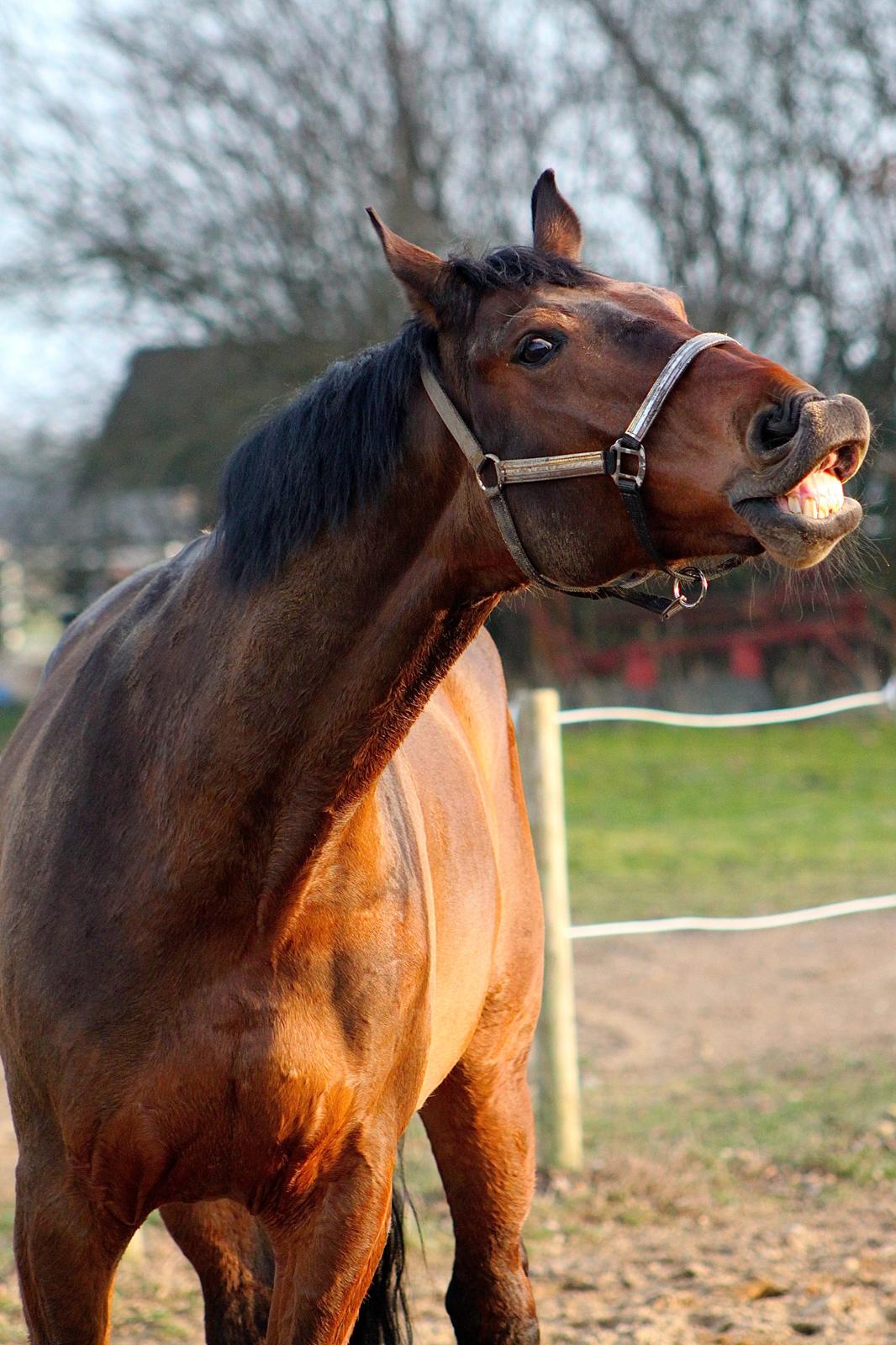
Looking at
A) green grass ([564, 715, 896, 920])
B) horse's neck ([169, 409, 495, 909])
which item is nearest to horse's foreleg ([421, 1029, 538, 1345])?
horse's neck ([169, 409, 495, 909])

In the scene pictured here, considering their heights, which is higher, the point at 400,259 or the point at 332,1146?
the point at 400,259

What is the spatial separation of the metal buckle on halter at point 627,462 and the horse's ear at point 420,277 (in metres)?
0.39

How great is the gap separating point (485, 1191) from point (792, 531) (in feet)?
5.88

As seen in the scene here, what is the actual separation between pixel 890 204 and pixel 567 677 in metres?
6.47

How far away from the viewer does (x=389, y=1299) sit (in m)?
2.71

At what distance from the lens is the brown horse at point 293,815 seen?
1.89 m

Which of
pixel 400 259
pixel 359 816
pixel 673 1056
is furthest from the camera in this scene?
pixel 673 1056

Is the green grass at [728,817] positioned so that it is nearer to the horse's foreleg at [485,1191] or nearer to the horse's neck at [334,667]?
the horse's foreleg at [485,1191]

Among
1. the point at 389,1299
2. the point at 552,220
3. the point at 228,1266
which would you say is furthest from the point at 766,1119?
the point at 552,220

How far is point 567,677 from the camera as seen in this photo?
54.1ft

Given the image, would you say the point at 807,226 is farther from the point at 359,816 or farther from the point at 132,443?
the point at 359,816

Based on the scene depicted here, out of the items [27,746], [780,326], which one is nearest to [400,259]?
[27,746]

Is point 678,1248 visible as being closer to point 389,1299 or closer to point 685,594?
point 389,1299

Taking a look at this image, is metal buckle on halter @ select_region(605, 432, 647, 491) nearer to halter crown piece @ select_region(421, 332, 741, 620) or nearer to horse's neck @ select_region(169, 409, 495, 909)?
halter crown piece @ select_region(421, 332, 741, 620)
